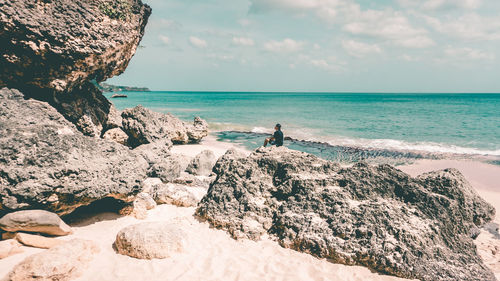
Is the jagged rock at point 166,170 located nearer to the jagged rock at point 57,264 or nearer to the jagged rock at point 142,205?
the jagged rock at point 142,205

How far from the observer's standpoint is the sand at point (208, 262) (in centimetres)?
455

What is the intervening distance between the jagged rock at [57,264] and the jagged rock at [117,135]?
6.59 meters

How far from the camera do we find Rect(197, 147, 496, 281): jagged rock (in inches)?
197

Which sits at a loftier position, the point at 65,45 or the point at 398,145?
the point at 65,45

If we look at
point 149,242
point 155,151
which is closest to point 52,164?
point 149,242

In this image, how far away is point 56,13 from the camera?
6.82 m

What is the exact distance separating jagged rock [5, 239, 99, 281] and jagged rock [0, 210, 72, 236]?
646mm

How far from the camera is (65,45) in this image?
Answer: 685 centimetres

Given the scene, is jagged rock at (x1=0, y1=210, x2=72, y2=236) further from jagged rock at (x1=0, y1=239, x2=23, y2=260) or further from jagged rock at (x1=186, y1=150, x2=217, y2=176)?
jagged rock at (x1=186, y1=150, x2=217, y2=176)

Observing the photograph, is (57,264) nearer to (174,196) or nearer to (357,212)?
(174,196)

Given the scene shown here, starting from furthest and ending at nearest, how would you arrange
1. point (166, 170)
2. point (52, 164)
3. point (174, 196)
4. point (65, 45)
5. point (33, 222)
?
1. point (166, 170)
2. point (174, 196)
3. point (65, 45)
4. point (52, 164)
5. point (33, 222)

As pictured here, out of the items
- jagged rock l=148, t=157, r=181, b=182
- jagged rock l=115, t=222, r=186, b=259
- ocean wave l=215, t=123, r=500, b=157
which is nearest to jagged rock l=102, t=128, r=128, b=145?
jagged rock l=148, t=157, r=181, b=182

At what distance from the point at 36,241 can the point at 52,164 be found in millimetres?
1406

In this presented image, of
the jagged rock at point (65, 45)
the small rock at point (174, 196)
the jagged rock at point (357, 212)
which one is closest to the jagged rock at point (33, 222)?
the small rock at point (174, 196)
